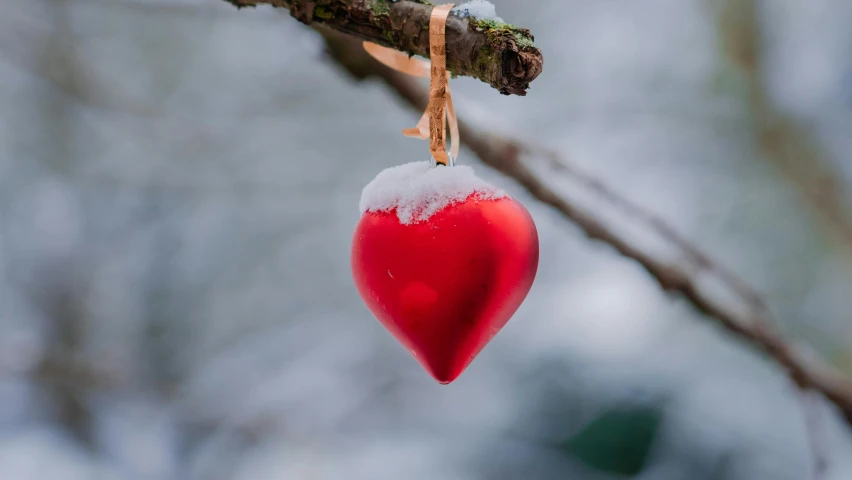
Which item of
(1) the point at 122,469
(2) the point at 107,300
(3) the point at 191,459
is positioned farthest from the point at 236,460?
(2) the point at 107,300

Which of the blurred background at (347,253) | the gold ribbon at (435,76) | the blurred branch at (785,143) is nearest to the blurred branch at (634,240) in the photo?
the gold ribbon at (435,76)

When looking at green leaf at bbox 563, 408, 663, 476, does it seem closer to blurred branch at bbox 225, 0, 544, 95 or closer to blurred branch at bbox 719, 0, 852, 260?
blurred branch at bbox 719, 0, 852, 260

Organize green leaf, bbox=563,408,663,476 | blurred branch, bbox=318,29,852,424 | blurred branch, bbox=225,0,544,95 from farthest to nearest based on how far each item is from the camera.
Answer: green leaf, bbox=563,408,663,476 < blurred branch, bbox=318,29,852,424 < blurred branch, bbox=225,0,544,95

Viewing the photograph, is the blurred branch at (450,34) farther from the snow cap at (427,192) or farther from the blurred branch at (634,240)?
the blurred branch at (634,240)

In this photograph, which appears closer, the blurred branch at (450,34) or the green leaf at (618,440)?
the blurred branch at (450,34)

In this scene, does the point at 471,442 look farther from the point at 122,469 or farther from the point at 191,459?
the point at 122,469

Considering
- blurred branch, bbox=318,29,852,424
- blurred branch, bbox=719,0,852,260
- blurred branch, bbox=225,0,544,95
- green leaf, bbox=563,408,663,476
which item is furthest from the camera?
blurred branch, bbox=719,0,852,260

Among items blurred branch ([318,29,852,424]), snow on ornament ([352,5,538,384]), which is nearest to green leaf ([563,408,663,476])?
blurred branch ([318,29,852,424])
